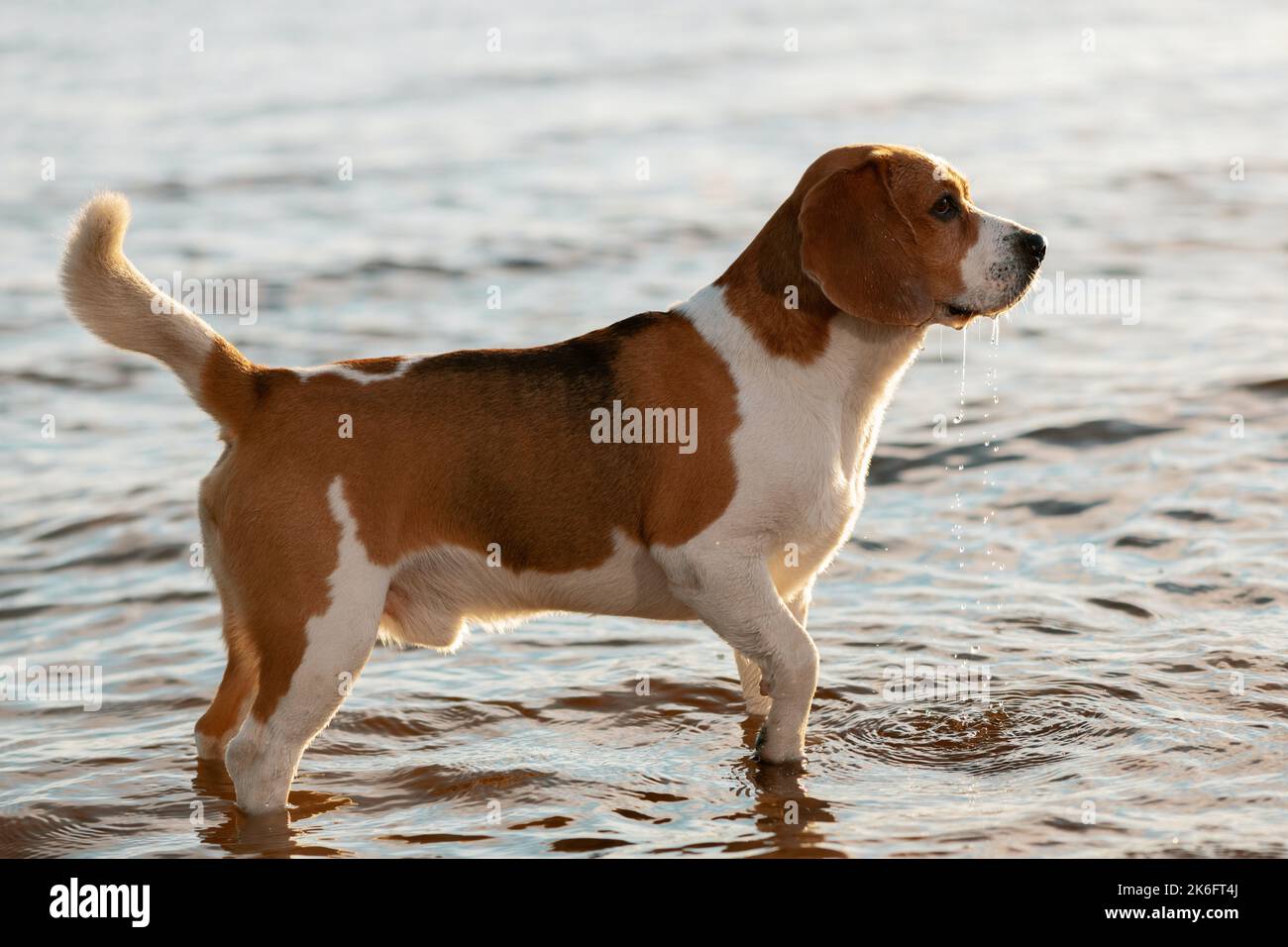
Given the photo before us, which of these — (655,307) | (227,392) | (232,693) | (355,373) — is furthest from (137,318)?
(655,307)

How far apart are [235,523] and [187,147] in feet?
50.2

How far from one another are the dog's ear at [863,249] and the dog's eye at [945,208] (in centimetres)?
13

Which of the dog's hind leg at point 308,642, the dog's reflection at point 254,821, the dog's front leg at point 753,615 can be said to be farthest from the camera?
the dog's reflection at point 254,821

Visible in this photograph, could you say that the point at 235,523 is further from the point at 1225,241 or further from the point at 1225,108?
the point at 1225,108

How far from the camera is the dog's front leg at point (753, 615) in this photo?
6.07m

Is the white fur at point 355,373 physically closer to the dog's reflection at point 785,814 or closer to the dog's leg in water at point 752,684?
the dog's leg in water at point 752,684

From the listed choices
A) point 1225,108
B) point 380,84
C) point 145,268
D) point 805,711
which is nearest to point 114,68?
point 380,84

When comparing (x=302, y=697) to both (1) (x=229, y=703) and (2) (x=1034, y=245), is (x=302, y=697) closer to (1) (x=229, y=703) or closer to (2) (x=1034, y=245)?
(1) (x=229, y=703)

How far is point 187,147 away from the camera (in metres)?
20.1

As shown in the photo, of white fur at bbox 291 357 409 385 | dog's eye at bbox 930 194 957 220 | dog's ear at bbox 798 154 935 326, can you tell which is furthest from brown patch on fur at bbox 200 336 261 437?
dog's eye at bbox 930 194 957 220

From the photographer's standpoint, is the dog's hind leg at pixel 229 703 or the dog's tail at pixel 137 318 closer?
the dog's tail at pixel 137 318

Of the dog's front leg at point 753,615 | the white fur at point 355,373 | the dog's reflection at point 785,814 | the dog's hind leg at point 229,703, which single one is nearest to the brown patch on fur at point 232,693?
the dog's hind leg at point 229,703

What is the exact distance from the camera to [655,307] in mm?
13633
